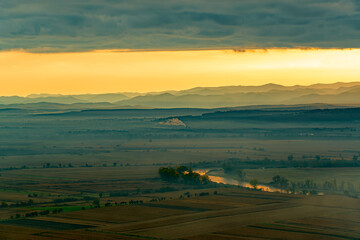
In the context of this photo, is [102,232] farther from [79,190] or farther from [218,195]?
[79,190]

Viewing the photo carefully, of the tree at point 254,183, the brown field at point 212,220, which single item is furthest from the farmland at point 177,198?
Answer: the tree at point 254,183

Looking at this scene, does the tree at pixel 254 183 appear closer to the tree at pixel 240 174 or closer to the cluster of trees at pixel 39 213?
the tree at pixel 240 174

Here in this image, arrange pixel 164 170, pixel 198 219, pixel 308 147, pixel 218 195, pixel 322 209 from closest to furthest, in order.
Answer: pixel 198 219, pixel 322 209, pixel 218 195, pixel 164 170, pixel 308 147

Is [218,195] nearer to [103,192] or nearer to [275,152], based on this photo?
[103,192]

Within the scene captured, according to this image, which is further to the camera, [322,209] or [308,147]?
[308,147]

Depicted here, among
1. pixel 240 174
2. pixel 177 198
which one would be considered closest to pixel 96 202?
pixel 177 198

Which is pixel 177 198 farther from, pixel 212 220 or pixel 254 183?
pixel 254 183

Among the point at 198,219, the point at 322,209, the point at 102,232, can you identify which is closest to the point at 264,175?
the point at 322,209

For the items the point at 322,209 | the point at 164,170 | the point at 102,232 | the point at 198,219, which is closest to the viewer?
the point at 102,232
